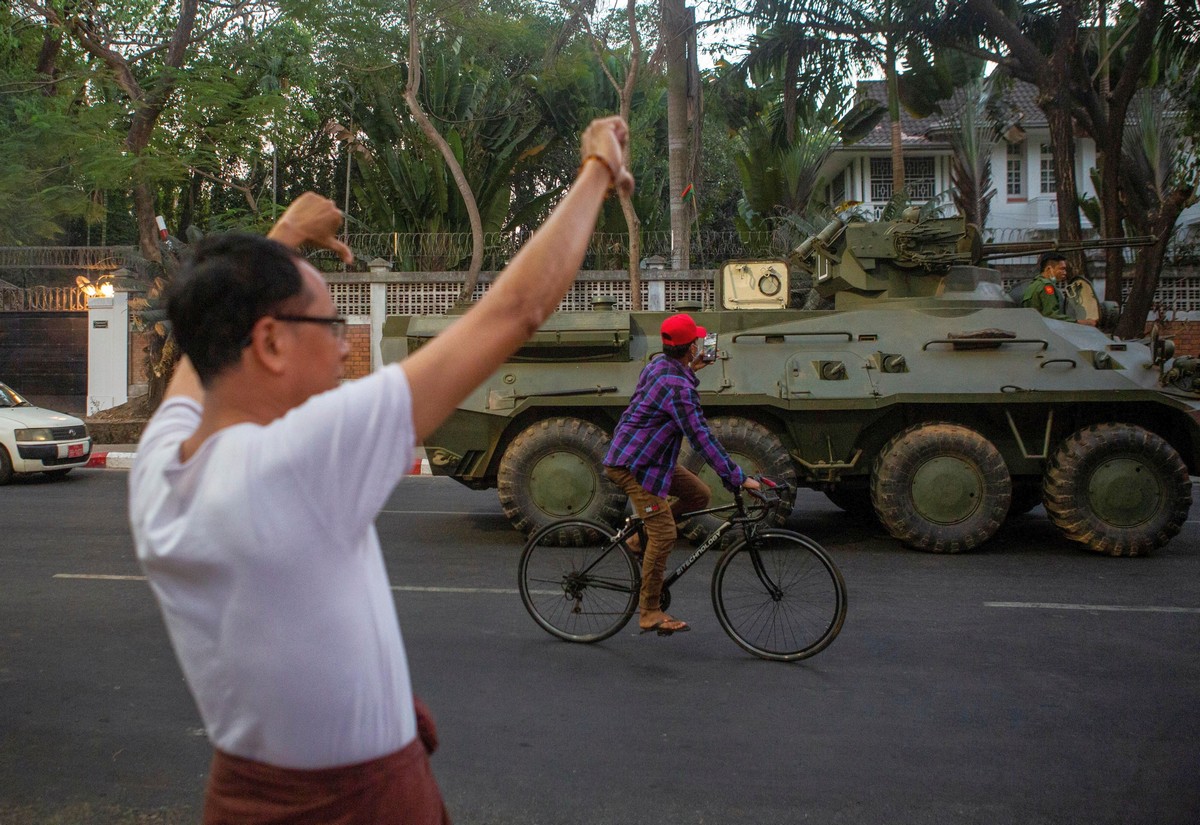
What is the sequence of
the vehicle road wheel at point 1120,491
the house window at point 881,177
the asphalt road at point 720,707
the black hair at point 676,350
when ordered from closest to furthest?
the asphalt road at point 720,707 → the black hair at point 676,350 → the vehicle road wheel at point 1120,491 → the house window at point 881,177

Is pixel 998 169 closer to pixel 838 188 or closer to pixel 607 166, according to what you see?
pixel 838 188

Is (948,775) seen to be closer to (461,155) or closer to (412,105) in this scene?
(412,105)

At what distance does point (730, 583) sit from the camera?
213 inches

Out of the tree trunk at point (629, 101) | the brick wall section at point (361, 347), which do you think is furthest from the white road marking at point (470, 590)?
the brick wall section at point (361, 347)

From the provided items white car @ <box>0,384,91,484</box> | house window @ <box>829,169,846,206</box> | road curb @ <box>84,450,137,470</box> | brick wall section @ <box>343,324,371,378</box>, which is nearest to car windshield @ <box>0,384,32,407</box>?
white car @ <box>0,384,91,484</box>

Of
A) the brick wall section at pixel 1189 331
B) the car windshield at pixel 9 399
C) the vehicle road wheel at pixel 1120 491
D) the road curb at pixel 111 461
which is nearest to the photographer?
the vehicle road wheel at pixel 1120 491

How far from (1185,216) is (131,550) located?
86.8 feet

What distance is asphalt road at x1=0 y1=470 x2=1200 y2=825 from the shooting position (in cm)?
378

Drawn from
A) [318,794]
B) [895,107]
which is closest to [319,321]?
[318,794]

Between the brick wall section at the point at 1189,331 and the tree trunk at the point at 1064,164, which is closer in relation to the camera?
the tree trunk at the point at 1064,164

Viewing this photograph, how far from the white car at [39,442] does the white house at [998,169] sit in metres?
18.4

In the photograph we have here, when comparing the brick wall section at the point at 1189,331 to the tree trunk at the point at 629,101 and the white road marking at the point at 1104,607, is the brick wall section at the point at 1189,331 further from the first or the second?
the white road marking at the point at 1104,607

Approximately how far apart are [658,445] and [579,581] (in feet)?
2.69

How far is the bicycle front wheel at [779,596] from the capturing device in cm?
523
